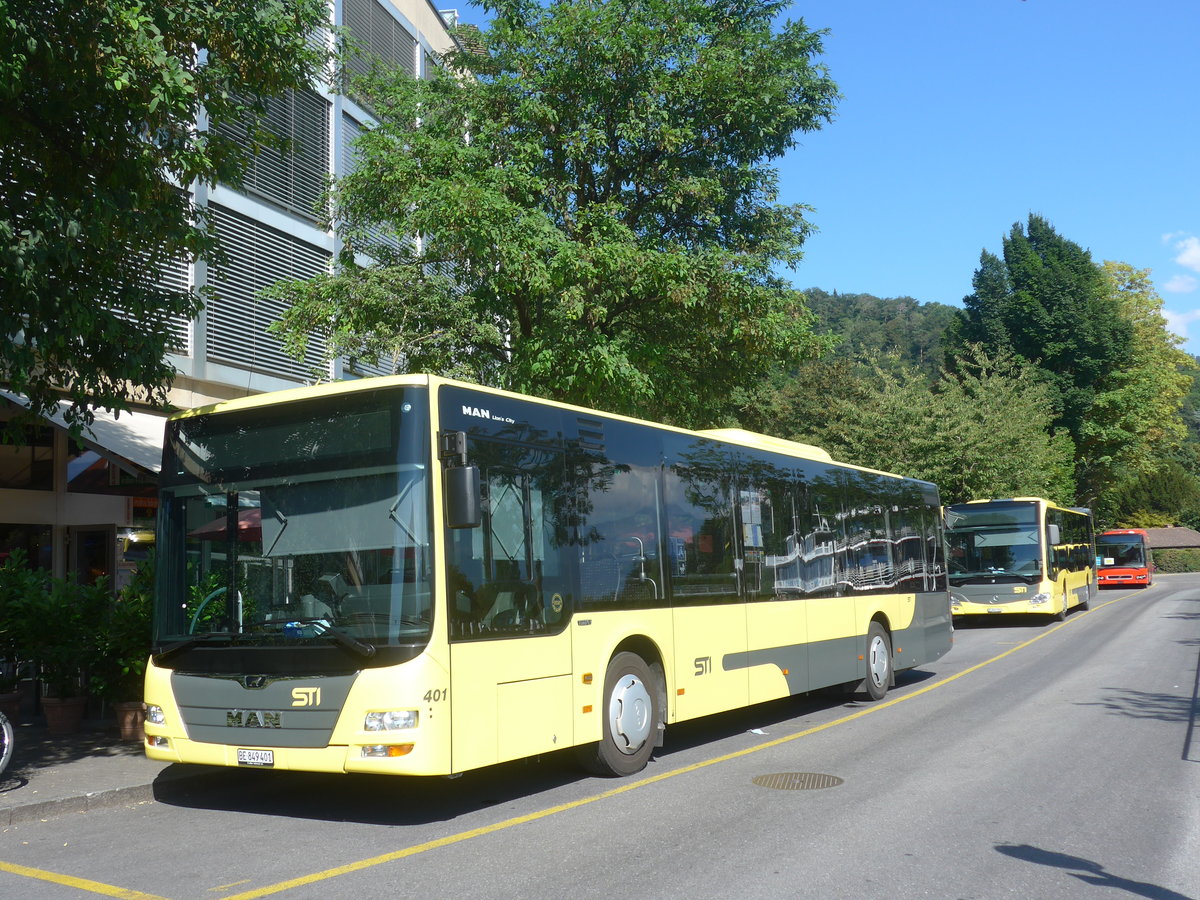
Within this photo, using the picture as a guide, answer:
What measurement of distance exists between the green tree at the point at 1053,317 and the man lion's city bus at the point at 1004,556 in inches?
1231

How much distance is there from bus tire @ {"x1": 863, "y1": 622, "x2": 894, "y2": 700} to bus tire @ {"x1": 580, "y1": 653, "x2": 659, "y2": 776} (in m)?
5.58

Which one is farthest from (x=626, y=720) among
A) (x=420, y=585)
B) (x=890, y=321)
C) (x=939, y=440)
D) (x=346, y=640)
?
(x=890, y=321)

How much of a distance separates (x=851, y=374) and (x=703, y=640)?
40502 mm

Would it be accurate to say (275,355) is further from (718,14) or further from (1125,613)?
(1125,613)

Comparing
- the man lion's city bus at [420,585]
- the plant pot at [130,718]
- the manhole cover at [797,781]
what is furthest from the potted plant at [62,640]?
the manhole cover at [797,781]

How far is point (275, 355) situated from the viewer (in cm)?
2109

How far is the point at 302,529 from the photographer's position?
25.0 feet

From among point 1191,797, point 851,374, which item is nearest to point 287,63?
point 1191,797

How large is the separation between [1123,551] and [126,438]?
181 feet

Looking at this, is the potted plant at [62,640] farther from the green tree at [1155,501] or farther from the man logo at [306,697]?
the green tree at [1155,501]

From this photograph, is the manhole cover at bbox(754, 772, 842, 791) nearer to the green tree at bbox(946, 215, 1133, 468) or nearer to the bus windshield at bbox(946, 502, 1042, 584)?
the bus windshield at bbox(946, 502, 1042, 584)

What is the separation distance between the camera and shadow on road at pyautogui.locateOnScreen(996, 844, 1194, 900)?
5569 millimetres

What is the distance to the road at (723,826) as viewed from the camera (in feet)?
19.2

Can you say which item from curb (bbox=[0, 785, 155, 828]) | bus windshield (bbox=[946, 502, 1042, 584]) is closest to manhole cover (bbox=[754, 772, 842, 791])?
curb (bbox=[0, 785, 155, 828])
